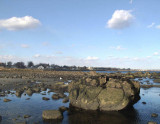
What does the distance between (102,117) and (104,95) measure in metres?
3.95

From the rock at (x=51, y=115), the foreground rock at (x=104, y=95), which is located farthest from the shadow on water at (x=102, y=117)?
the rock at (x=51, y=115)

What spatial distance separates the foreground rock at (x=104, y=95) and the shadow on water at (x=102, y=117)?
1235mm

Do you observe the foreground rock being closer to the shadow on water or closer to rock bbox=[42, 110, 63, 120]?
the shadow on water

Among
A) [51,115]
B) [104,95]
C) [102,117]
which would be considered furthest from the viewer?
[104,95]

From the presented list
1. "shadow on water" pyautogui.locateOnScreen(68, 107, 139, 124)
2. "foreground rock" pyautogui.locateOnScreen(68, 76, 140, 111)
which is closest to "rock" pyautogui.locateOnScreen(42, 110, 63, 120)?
"shadow on water" pyautogui.locateOnScreen(68, 107, 139, 124)

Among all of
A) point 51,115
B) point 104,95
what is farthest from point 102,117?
point 51,115

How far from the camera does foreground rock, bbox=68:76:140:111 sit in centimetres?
2181

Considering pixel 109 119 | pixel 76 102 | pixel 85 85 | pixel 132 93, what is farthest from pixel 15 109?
pixel 132 93

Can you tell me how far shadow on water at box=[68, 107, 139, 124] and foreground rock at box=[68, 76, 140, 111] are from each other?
48.6 inches

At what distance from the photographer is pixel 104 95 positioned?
73.5ft

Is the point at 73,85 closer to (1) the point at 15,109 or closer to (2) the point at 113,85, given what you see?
(2) the point at 113,85

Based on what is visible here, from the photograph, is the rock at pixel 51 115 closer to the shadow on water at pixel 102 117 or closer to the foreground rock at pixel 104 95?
the shadow on water at pixel 102 117

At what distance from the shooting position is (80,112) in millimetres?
21094

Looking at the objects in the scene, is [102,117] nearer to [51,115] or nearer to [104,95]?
[104,95]
